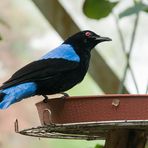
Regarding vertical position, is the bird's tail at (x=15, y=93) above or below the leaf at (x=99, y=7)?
below

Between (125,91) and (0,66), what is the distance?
77cm

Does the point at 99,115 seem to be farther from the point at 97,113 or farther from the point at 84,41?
the point at 84,41

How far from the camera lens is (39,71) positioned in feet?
7.40

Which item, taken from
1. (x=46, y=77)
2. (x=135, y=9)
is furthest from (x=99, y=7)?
(x=46, y=77)

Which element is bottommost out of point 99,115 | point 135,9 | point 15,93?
point 99,115

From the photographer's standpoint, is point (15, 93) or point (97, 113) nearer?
point (97, 113)

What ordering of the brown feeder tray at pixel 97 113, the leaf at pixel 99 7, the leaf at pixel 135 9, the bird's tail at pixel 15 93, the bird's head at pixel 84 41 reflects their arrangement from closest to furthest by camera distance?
the brown feeder tray at pixel 97 113 → the bird's tail at pixel 15 93 → the bird's head at pixel 84 41 → the leaf at pixel 135 9 → the leaf at pixel 99 7

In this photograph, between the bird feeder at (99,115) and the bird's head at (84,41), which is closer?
the bird feeder at (99,115)

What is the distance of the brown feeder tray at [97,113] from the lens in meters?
1.93

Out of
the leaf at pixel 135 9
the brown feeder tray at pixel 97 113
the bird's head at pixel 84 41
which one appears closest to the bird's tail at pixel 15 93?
the brown feeder tray at pixel 97 113

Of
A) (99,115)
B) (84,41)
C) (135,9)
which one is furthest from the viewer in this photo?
(135,9)

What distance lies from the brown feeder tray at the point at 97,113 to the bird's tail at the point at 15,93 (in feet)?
0.44

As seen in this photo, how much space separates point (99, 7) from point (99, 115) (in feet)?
3.35

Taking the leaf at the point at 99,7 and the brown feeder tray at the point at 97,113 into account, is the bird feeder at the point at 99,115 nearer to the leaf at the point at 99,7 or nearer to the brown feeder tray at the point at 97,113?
the brown feeder tray at the point at 97,113
